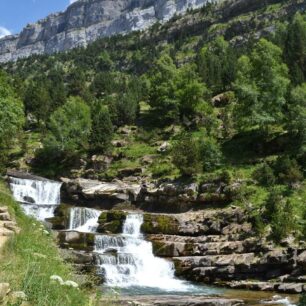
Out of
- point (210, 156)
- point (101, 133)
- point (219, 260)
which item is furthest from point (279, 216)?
point (101, 133)

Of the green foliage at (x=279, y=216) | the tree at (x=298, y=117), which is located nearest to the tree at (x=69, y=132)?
the tree at (x=298, y=117)

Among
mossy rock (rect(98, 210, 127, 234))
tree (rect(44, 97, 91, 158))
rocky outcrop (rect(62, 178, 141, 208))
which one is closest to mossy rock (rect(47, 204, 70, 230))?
mossy rock (rect(98, 210, 127, 234))

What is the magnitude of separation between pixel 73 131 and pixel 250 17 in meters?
100

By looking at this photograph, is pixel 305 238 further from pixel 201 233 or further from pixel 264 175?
pixel 264 175

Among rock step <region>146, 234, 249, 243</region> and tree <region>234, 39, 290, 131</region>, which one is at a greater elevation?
tree <region>234, 39, 290, 131</region>

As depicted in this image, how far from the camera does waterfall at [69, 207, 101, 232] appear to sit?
4381 centimetres

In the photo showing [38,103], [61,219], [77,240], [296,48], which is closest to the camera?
[77,240]

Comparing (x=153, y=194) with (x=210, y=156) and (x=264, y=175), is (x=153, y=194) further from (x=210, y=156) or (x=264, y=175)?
(x=264, y=175)

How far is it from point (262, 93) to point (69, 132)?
27.5 meters

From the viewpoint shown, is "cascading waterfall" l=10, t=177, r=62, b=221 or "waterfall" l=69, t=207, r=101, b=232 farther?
"cascading waterfall" l=10, t=177, r=62, b=221

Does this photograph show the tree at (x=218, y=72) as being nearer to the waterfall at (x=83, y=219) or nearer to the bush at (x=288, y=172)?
the bush at (x=288, y=172)

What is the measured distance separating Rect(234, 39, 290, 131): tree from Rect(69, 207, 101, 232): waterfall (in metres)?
22.4

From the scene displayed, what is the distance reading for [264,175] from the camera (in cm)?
4709

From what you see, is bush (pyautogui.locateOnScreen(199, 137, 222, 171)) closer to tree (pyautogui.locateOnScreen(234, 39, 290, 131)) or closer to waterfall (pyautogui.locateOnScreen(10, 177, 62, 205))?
tree (pyautogui.locateOnScreen(234, 39, 290, 131))
